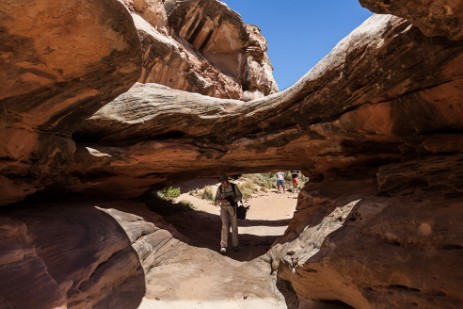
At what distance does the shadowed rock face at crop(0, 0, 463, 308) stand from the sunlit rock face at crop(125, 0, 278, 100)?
10330 millimetres

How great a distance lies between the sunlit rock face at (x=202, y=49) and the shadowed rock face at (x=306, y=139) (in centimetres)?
1033

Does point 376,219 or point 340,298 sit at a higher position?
point 376,219

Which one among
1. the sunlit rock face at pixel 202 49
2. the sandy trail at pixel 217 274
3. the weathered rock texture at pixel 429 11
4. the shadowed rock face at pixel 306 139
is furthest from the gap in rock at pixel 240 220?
the weathered rock texture at pixel 429 11

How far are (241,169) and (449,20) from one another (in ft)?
25.7

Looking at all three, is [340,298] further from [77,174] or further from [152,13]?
[152,13]

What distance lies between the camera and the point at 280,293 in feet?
26.2

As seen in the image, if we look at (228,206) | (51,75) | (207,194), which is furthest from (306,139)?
(207,194)

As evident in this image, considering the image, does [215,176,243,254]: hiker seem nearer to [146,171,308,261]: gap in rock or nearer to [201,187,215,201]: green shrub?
[146,171,308,261]: gap in rock

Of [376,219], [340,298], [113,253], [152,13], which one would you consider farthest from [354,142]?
[152,13]

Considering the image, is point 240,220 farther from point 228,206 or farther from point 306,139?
point 306,139

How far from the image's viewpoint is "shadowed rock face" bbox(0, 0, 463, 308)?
498cm

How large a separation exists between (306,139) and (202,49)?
19863 millimetres

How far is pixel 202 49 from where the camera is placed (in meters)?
26.7

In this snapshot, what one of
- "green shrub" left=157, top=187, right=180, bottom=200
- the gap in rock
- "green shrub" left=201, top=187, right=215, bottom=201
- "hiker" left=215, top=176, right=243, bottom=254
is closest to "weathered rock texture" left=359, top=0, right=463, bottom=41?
"hiker" left=215, top=176, right=243, bottom=254
